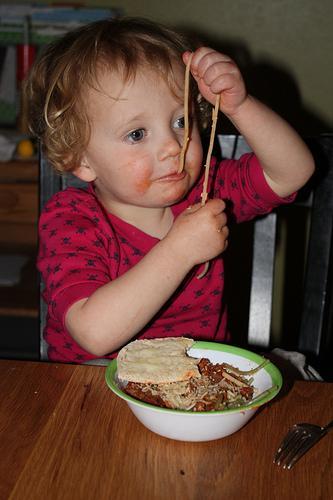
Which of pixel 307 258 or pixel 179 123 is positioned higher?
pixel 179 123

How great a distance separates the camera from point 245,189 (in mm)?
1119

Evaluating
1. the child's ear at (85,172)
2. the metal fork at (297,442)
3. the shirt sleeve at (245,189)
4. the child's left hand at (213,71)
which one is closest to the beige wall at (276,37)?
the shirt sleeve at (245,189)

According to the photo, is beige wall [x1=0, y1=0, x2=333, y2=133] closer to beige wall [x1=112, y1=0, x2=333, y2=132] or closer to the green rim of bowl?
beige wall [x1=112, y1=0, x2=333, y2=132]

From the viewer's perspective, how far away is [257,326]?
1084mm

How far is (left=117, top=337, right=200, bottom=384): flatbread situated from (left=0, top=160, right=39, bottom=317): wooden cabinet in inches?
57.2

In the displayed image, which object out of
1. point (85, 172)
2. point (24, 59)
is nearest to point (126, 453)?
point (85, 172)

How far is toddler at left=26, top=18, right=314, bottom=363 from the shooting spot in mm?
825

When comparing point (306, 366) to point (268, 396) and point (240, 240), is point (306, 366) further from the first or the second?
point (240, 240)

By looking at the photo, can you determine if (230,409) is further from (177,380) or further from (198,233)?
(198,233)

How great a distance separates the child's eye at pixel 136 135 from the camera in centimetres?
94

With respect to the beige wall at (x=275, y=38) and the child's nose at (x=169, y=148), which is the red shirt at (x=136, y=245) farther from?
the beige wall at (x=275, y=38)

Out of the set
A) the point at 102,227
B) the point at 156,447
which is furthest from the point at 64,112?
the point at 156,447

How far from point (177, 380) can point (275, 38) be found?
195 centimetres

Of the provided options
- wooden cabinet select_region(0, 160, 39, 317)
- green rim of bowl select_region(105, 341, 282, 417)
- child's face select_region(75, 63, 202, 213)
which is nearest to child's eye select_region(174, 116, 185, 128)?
child's face select_region(75, 63, 202, 213)
